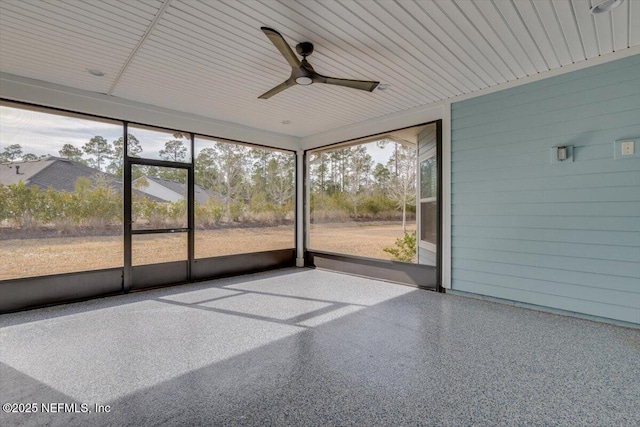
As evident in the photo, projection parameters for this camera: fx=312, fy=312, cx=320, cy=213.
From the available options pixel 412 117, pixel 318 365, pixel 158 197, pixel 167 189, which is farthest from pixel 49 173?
pixel 412 117

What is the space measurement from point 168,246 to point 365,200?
3.51 meters

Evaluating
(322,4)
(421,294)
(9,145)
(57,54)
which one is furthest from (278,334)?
(9,145)

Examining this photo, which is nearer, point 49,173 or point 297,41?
point 297,41

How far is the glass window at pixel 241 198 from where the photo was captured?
17.7ft

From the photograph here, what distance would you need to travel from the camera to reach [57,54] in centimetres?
316

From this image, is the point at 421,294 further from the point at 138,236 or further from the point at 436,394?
the point at 138,236

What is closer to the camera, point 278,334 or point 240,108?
point 278,334

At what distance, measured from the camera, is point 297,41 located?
2.94 metres

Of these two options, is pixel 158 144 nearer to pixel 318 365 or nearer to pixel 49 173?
pixel 49 173

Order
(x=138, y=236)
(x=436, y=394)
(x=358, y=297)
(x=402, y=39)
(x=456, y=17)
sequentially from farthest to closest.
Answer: (x=138, y=236) → (x=358, y=297) → (x=402, y=39) → (x=456, y=17) → (x=436, y=394)

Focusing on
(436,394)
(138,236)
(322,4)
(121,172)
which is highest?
(322,4)

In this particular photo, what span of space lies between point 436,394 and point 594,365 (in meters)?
1.43

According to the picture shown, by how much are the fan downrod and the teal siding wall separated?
2483 millimetres

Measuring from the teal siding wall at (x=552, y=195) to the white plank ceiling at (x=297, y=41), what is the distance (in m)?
0.40
